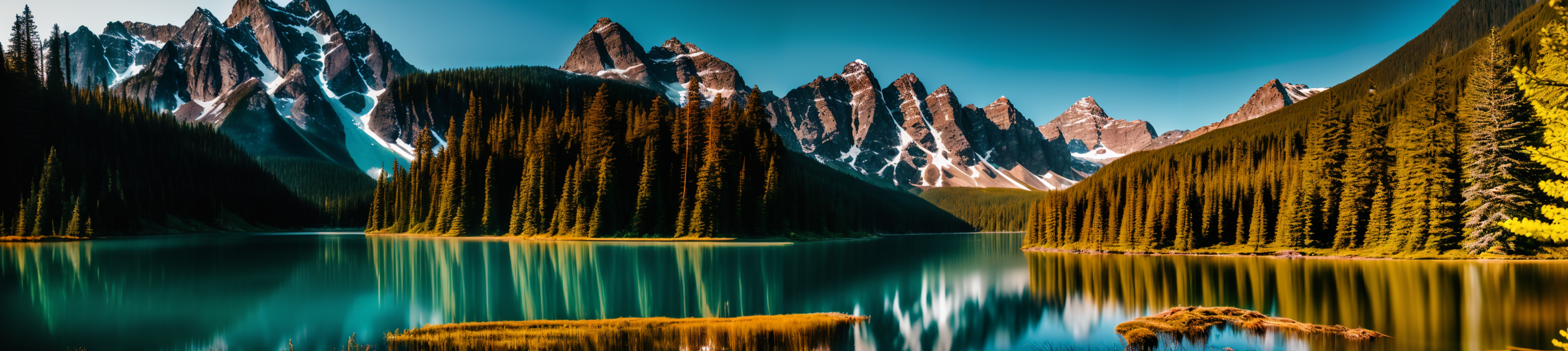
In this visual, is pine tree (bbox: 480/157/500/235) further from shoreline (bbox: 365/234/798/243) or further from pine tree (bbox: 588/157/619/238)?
pine tree (bbox: 588/157/619/238)

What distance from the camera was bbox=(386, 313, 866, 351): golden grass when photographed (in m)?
18.3

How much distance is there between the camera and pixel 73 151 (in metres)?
105

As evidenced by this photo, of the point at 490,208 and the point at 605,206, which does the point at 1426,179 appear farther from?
the point at 490,208

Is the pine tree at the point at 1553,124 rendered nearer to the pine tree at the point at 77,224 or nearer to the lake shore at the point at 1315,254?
the lake shore at the point at 1315,254

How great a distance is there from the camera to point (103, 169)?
107 m

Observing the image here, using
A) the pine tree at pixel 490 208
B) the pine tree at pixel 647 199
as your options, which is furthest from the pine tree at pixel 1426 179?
the pine tree at pixel 490 208

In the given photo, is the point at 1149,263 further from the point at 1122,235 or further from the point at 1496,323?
the point at 1496,323

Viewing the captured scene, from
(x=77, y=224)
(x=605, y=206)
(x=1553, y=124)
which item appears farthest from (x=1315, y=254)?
(x=77, y=224)

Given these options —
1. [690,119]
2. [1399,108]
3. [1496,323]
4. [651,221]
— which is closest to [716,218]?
[651,221]

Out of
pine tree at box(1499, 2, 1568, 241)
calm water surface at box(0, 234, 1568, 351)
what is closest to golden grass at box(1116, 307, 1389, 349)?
calm water surface at box(0, 234, 1568, 351)

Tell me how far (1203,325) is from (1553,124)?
42.2 ft

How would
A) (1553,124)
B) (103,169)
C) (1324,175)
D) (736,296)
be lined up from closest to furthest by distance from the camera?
1. (1553,124)
2. (736,296)
3. (1324,175)
4. (103,169)

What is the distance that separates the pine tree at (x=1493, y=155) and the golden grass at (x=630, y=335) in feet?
209

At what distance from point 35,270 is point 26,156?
85.2 metres
